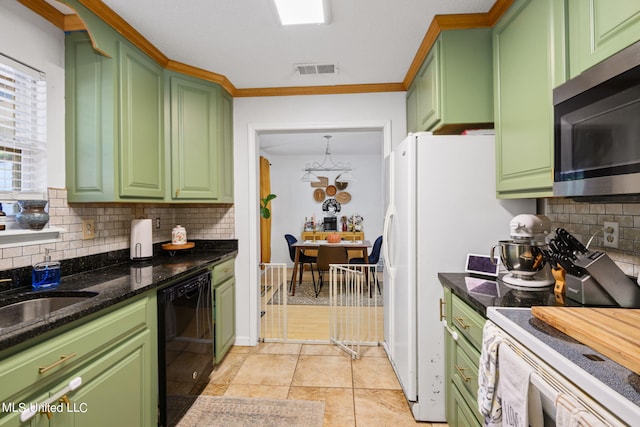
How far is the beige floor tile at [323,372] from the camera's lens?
2170 mm

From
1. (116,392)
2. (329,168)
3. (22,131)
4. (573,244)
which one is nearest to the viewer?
(573,244)

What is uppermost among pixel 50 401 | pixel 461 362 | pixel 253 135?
pixel 253 135

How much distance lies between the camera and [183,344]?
181 cm

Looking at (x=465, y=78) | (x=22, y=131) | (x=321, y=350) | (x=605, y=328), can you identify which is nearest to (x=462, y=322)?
(x=605, y=328)

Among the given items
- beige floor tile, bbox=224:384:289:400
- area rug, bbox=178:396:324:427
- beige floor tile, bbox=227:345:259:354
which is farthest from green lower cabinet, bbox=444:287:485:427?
beige floor tile, bbox=227:345:259:354

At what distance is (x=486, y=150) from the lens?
1.71 meters

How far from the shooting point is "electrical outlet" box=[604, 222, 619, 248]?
1.29 metres

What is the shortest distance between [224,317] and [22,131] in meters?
1.73

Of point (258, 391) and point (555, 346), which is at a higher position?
point (555, 346)

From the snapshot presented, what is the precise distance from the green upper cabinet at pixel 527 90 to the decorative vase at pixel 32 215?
7.74 feet

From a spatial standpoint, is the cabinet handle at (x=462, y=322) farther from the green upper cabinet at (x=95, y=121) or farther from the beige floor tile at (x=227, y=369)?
the green upper cabinet at (x=95, y=121)

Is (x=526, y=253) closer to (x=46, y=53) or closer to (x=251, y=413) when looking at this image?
(x=251, y=413)

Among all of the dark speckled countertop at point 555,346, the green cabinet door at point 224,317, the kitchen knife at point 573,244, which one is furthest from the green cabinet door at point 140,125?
the kitchen knife at point 573,244

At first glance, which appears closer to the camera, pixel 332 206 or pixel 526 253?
pixel 526 253
